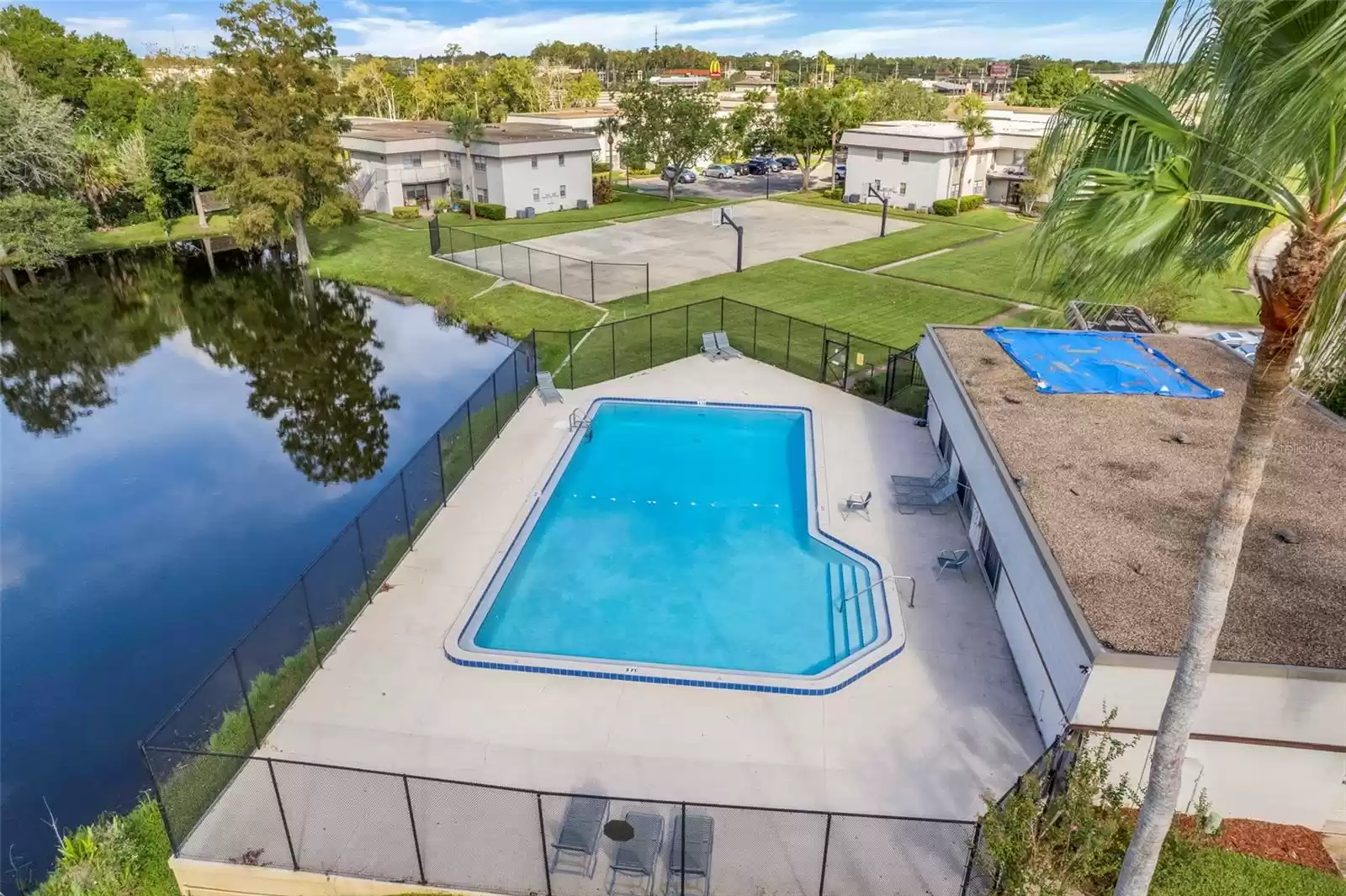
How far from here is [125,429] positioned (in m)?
25.6

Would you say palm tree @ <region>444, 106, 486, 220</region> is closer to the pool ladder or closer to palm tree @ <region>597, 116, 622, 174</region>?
palm tree @ <region>597, 116, 622, 174</region>

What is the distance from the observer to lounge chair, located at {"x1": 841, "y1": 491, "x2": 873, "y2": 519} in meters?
18.5

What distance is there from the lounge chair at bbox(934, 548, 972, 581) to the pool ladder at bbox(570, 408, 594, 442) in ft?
33.6

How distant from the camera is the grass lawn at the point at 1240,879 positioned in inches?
390

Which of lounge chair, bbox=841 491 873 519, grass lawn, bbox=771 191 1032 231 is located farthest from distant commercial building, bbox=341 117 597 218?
lounge chair, bbox=841 491 873 519

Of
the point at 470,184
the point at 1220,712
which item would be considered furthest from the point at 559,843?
the point at 470,184

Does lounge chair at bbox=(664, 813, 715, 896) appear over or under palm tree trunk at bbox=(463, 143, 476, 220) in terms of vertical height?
under

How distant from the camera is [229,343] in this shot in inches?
1332

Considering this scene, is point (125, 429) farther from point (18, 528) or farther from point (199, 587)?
point (199, 587)

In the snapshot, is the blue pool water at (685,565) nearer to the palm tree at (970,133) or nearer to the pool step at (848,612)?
the pool step at (848,612)

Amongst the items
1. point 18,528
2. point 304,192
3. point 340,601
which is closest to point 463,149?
point 304,192

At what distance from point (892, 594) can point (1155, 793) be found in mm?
7911

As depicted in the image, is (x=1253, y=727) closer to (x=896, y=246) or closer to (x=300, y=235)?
(x=896, y=246)

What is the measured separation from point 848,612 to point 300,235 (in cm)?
3829
